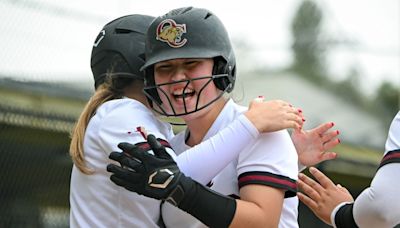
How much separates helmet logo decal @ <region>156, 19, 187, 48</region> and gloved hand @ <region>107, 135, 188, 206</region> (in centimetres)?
43

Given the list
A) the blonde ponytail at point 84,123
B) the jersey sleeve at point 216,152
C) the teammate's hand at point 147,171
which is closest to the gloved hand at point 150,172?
the teammate's hand at point 147,171

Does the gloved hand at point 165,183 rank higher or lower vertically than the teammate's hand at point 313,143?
higher

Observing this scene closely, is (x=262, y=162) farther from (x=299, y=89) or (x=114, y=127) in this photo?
(x=299, y=89)

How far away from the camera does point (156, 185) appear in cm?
350

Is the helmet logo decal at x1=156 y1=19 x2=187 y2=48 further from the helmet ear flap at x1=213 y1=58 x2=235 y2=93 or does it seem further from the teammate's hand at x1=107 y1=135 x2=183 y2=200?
the teammate's hand at x1=107 y1=135 x2=183 y2=200

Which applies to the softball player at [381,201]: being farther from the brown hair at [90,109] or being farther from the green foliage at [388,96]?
the green foliage at [388,96]

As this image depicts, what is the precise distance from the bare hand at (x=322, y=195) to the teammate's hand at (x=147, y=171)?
1.21 metres

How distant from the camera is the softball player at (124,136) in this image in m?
3.66

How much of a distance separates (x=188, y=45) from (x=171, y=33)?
9 centimetres

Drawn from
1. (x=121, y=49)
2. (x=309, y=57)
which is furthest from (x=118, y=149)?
(x=309, y=57)

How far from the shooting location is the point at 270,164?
3670 mm

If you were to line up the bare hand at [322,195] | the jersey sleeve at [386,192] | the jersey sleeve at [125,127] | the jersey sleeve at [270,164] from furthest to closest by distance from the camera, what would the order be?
the bare hand at [322,195] → the jersey sleeve at [386,192] → the jersey sleeve at [125,127] → the jersey sleeve at [270,164]

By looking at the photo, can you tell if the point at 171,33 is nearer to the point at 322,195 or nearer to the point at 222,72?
the point at 222,72

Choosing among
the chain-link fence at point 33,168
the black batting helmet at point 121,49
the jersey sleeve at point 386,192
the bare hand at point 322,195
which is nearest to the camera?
the jersey sleeve at point 386,192
